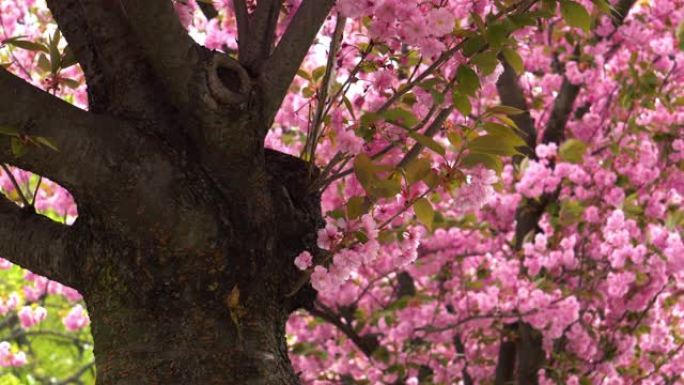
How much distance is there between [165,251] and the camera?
1.88 m

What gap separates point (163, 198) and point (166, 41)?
1.15 ft

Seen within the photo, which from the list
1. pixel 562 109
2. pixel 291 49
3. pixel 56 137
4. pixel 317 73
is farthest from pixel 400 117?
pixel 562 109

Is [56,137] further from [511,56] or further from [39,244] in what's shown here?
[511,56]

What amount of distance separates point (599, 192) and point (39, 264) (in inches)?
171

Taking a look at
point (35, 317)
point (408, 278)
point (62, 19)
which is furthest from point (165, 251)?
point (35, 317)

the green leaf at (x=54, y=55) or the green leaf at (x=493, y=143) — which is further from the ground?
the green leaf at (x=54, y=55)

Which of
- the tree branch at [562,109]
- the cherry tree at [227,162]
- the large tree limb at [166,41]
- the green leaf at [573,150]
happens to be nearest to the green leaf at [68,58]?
the cherry tree at [227,162]

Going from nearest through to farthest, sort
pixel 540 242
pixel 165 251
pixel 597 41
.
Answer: pixel 165 251 → pixel 540 242 → pixel 597 41

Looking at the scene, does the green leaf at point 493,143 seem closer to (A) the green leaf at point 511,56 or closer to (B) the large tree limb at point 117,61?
(A) the green leaf at point 511,56

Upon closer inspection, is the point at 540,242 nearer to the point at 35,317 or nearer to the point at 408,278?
the point at 408,278

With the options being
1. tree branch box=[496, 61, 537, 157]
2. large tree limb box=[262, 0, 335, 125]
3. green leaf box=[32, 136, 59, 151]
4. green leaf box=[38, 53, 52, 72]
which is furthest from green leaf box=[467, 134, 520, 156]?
tree branch box=[496, 61, 537, 157]

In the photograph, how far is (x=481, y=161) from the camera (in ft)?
6.85

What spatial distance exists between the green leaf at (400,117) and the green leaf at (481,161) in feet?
0.53

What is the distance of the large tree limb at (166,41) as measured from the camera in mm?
1929
